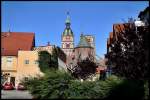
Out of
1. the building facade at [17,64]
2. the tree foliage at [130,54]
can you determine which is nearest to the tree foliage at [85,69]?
the building facade at [17,64]

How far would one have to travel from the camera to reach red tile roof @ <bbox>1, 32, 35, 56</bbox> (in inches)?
3517

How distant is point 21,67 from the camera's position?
281 ft

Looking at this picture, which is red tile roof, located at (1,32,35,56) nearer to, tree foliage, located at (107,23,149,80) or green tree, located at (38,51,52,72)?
green tree, located at (38,51,52,72)

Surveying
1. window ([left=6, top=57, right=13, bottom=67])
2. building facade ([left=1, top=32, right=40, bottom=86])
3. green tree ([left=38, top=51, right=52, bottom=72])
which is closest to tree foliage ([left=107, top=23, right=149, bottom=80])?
green tree ([left=38, top=51, right=52, bottom=72])

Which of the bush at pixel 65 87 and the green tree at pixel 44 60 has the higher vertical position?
the green tree at pixel 44 60

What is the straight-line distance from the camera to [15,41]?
92.9 m

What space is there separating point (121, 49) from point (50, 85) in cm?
867

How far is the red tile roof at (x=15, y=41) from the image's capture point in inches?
3517

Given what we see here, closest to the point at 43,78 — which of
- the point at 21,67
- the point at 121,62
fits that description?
the point at 121,62

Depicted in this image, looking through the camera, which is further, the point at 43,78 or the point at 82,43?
the point at 82,43

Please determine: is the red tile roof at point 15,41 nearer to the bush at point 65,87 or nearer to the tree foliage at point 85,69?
the tree foliage at point 85,69

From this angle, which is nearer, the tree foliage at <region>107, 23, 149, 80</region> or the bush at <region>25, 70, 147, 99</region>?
the bush at <region>25, 70, 147, 99</region>

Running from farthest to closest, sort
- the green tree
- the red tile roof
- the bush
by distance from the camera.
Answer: the red tile roof < the green tree < the bush

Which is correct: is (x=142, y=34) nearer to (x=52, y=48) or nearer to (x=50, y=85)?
(x=50, y=85)
